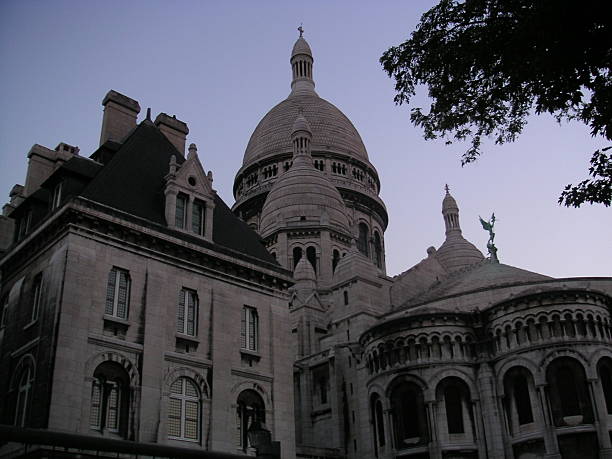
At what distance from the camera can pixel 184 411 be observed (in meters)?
25.9

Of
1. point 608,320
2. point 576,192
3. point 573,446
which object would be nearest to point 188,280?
point 576,192

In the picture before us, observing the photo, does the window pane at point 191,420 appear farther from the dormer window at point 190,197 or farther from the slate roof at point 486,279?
the slate roof at point 486,279

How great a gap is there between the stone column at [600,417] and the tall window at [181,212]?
81.1 feet

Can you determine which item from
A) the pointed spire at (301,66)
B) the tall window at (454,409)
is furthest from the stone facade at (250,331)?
the pointed spire at (301,66)

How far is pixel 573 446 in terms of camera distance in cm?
3866

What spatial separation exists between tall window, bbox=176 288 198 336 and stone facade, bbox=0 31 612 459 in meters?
0.09

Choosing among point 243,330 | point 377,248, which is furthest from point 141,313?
point 377,248

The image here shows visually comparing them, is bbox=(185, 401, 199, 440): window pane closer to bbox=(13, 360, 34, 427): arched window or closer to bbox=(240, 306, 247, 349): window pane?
bbox=(240, 306, 247, 349): window pane

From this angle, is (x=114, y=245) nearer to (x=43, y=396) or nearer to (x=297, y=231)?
(x=43, y=396)

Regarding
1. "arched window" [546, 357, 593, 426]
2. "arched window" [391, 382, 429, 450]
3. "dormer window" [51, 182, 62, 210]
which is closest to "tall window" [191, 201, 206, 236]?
"dormer window" [51, 182, 62, 210]

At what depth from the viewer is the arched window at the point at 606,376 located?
39.8 meters

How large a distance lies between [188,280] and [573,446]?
23935mm

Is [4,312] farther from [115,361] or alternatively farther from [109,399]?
[109,399]

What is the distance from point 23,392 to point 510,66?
19057mm
